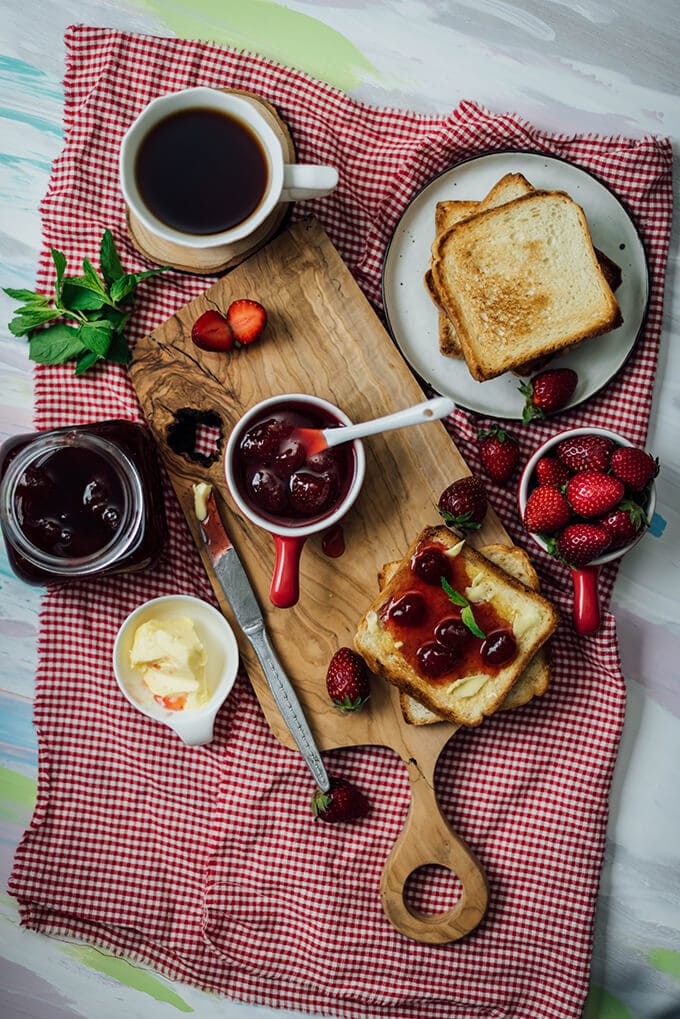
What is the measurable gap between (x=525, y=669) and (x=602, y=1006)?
925 mm

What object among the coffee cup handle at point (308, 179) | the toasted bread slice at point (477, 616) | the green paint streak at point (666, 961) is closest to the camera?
the coffee cup handle at point (308, 179)

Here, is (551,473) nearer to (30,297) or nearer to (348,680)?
(348,680)

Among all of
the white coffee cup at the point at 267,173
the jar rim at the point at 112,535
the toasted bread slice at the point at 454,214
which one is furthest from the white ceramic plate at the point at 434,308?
the jar rim at the point at 112,535

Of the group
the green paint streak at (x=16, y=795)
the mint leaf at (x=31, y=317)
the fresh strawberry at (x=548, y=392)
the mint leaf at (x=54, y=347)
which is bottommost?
the green paint streak at (x=16, y=795)

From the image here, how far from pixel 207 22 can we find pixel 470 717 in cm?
171

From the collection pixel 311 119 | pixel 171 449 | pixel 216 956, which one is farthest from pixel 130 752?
pixel 311 119

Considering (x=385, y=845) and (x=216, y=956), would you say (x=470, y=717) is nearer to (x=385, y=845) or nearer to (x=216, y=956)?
(x=385, y=845)

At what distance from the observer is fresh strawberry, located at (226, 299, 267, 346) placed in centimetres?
190

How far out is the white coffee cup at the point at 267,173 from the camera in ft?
5.88

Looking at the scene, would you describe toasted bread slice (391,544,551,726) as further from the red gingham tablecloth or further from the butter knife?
the butter knife

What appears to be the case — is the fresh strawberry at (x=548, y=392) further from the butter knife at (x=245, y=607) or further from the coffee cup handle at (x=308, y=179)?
the butter knife at (x=245, y=607)

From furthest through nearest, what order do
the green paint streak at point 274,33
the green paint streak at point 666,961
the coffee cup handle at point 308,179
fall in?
the green paint streak at point 666,961 < the green paint streak at point 274,33 < the coffee cup handle at point 308,179

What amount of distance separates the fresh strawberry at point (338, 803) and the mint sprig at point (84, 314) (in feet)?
3.65

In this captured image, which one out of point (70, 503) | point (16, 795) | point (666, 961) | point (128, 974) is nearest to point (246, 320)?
point (70, 503)
